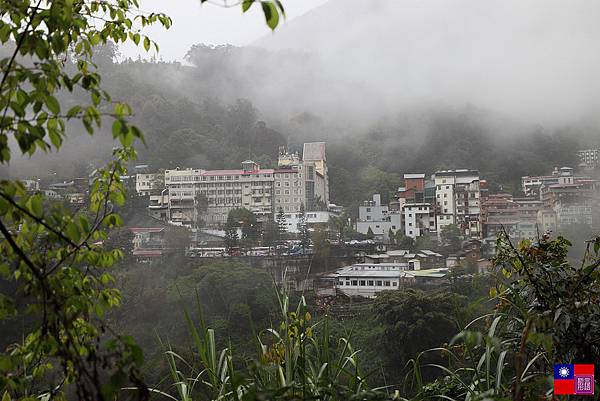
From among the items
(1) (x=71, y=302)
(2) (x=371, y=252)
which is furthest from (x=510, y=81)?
(1) (x=71, y=302)

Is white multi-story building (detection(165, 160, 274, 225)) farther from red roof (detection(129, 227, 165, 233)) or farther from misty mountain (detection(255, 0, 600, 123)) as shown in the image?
misty mountain (detection(255, 0, 600, 123))

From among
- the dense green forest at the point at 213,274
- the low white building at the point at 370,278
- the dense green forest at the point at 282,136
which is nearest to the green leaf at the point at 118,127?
the dense green forest at the point at 213,274

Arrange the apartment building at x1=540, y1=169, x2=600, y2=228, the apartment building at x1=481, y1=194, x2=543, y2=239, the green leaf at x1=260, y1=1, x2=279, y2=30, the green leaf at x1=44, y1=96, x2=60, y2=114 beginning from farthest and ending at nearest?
1. the apartment building at x1=481, y1=194, x2=543, y2=239
2. the apartment building at x1=540, y1=169, x2=600, y2=228
3. the green leaf at x1=44, y1=96, x2=60, y2=114
4. the green leaf at x1=260, y1=1, x2=279, y2=30

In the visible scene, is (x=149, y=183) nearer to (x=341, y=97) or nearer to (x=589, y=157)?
(x=341, y=97)

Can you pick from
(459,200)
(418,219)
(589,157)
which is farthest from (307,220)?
(589,157)

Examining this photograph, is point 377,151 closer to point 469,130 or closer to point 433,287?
point 469,130

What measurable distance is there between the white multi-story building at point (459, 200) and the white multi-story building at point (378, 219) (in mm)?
491

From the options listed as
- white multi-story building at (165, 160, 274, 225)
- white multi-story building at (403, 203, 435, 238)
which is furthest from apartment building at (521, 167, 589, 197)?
white multi-story building at (165, 160, 274, 225)

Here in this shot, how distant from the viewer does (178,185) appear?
19.5 ft

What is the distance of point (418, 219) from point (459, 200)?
501mm

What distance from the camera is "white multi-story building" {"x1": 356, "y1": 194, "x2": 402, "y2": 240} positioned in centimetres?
564

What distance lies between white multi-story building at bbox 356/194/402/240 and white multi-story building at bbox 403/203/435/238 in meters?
0.09

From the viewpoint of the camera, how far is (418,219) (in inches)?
219

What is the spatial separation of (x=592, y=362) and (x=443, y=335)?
317 centimetres
